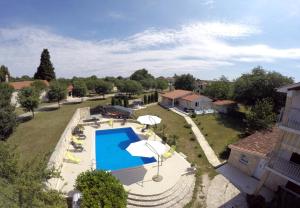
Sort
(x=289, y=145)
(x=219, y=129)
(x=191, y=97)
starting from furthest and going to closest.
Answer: (x=191, y=97), (x=219, y=129), (x=289, y=145)

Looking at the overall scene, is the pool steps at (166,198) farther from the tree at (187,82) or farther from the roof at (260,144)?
the tree at (187,82)

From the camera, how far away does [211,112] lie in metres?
42.1

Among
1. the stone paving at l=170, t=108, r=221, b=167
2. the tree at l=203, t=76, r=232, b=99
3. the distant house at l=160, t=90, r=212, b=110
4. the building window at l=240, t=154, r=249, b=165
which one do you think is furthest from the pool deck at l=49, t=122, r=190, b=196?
the tree at l=203, t=76, r=232, b=99

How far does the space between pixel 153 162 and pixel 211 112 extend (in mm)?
24454

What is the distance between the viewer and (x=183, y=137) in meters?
29.0

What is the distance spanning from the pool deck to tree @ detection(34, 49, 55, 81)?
53.8 m

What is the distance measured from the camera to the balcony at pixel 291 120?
12970mm

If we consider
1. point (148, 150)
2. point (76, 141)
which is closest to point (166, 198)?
point (148, 150)

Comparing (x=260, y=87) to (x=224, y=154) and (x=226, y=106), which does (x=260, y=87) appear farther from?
(x=224, y=154)

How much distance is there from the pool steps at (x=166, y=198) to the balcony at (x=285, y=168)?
6806mm

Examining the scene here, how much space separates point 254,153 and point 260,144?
165 cm

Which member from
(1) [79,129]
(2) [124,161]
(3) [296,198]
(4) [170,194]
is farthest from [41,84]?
(3) [296,198]

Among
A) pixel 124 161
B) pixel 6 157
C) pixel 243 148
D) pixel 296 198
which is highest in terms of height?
pixel 6 157

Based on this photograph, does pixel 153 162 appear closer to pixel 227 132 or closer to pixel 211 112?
pixel 227 132
